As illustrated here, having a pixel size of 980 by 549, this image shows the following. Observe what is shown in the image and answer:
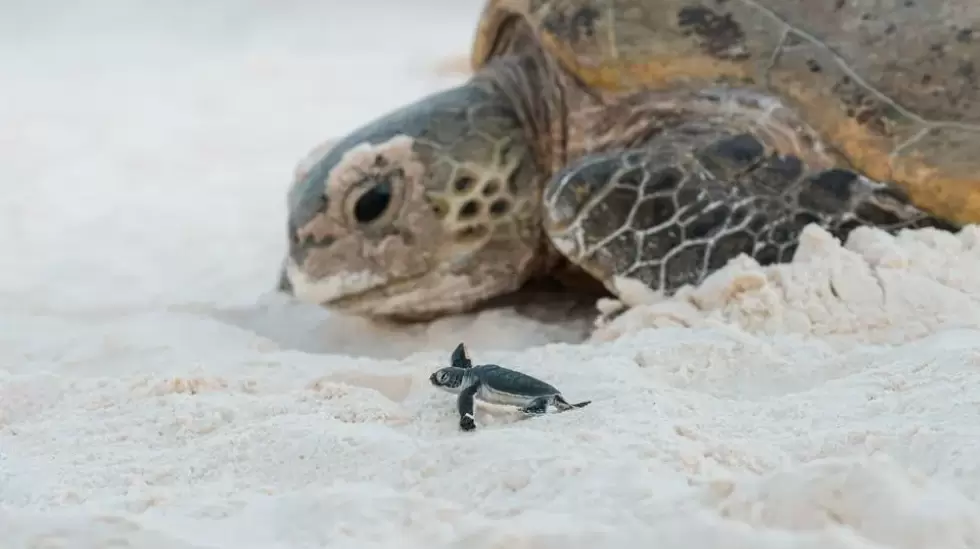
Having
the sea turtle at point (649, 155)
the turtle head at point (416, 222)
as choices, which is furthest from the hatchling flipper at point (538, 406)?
the turtle head at point (416, 222)

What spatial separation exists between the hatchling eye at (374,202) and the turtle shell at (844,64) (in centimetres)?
34

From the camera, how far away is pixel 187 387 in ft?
2.48

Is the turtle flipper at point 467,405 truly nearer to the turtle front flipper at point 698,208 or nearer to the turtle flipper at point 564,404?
the turtle flipper at point 564,404

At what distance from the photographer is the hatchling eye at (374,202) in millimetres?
1269

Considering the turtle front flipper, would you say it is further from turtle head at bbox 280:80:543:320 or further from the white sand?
turtle head at bbox 280:80:543:320

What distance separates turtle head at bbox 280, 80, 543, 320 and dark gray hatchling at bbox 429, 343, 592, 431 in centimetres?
58

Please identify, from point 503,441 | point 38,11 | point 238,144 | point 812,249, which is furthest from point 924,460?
point 38,11

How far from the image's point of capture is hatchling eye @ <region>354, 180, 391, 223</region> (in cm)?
127

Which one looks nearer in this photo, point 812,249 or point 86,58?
point 812,249

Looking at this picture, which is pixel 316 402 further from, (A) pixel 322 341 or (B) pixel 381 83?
(B) pixel 381 83

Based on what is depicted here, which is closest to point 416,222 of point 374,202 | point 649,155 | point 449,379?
point 374,202

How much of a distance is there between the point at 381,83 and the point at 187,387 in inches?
110

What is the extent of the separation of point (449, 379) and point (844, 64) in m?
0.72

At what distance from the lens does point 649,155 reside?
3.69 ft
